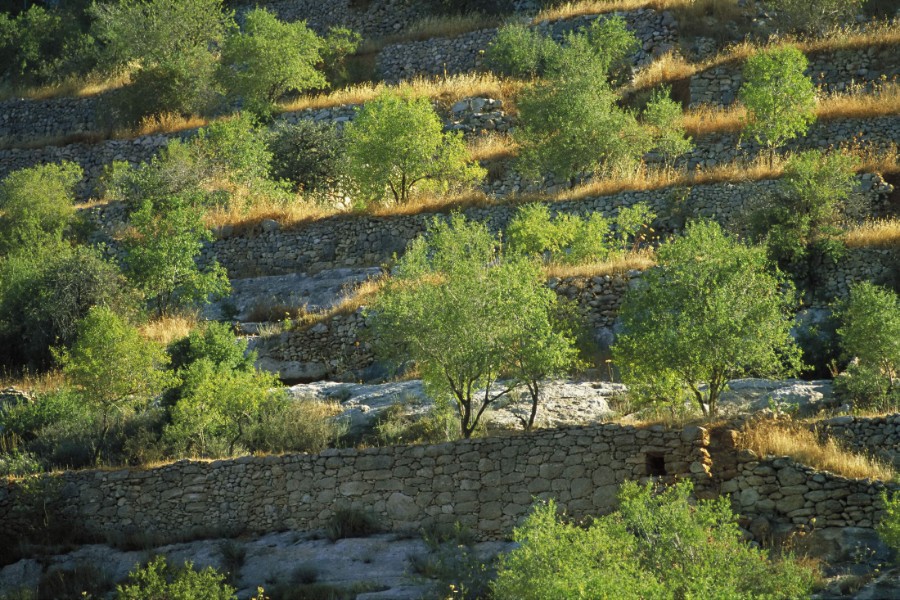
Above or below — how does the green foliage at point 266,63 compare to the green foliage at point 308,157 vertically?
above

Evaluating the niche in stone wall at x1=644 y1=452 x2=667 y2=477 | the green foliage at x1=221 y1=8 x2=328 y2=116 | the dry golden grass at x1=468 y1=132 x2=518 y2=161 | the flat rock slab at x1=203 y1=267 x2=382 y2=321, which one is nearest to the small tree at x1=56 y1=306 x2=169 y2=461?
the flat rock slab at x1=203 y1=267 x2=382 y2=321

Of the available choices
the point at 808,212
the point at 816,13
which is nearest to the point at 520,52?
the point at 816,13

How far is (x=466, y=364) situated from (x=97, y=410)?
27.4ft

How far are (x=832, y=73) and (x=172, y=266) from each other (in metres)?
20.7

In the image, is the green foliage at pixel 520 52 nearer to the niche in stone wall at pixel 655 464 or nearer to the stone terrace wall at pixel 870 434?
the niche in stone wall at pixel 655 464

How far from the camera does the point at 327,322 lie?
2956 centimetres

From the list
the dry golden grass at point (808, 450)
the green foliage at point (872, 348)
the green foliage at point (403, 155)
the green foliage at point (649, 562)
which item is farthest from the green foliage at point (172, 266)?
the green foliage at point (649, 562)

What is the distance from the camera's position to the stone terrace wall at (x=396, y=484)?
65.9ft

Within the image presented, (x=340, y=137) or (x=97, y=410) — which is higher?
(x=340, y=137)

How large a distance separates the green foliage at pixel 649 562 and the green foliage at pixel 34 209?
22787mm

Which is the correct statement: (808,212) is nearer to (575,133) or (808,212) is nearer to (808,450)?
(575,133)

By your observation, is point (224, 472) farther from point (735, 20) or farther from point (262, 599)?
point (735, 20)

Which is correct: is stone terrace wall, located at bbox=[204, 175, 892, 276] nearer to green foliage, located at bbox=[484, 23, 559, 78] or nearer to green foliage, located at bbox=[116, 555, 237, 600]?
green foliage, located at bbox=[484, 23, 559, 78]

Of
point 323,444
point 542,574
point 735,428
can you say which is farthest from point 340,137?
point 542,574
